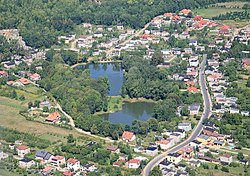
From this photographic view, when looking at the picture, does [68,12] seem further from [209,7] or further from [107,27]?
[209,7]

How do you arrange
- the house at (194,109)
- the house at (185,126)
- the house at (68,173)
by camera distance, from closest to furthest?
the house at (68,173) → the house at (185,126) → the house at (194,109)

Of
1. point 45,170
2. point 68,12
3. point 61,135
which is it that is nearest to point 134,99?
point 61,135

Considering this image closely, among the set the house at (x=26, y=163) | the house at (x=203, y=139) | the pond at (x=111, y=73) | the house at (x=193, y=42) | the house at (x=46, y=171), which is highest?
the house at (x=193, y=42)

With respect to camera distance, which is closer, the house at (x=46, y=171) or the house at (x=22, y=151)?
the house at (x=46, y=171)

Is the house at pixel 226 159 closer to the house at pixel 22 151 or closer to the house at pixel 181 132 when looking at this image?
the house at pixel 181 132

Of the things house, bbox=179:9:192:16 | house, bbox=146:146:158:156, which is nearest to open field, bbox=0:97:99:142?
house, bbox=146:146:158:156

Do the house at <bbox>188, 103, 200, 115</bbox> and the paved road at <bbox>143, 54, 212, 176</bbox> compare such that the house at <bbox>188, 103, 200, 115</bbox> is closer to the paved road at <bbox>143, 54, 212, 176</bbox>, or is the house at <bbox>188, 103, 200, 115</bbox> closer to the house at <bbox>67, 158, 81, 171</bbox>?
the paved road at <bbox>143, 54, 212, 176</bbox>

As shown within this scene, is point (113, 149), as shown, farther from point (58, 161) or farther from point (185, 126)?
point (185, 126)

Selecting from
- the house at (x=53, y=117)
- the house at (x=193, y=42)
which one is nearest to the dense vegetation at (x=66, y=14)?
the house at (x=193, y=42)
